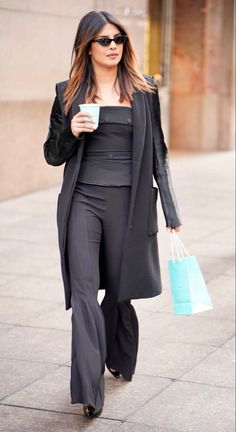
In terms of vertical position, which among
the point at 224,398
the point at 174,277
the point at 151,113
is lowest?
the point at 224,398

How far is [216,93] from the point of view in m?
19.8

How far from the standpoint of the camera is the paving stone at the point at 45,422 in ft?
16.9

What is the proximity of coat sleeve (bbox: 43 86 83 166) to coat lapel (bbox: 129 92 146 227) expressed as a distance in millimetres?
293

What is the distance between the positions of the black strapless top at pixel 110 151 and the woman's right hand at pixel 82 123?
0.77 ft

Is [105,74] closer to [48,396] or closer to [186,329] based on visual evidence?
[48,396]

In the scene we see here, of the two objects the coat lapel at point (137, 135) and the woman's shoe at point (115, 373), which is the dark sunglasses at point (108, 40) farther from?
the woman's shoe at point (115, 373)

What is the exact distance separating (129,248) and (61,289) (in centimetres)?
286

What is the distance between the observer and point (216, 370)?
641 cm

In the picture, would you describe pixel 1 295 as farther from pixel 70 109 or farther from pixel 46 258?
pixel 70 109

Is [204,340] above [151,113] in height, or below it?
below

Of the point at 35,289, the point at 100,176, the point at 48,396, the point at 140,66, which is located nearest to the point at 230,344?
the point at 48,396

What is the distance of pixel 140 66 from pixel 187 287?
1055 cm

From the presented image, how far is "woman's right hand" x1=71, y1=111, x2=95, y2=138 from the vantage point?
4.83 meters

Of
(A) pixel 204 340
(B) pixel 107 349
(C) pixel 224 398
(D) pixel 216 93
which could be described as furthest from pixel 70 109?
(D) pixel 216 93
